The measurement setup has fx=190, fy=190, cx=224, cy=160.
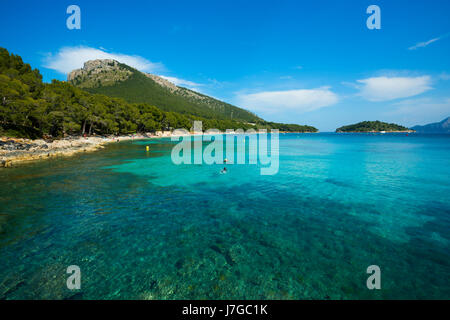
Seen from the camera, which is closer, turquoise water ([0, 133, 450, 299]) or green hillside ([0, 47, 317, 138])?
turquoise water ([0, 133, 450, 299])

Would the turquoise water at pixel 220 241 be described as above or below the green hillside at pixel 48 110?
below

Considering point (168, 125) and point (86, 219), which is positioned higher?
point (168, 125)

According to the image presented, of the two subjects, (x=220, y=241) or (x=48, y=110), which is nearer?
(x=220, y=241)

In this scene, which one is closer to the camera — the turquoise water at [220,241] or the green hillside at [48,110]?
the turquoise water at [220,241]

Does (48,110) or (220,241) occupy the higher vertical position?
(48,110)

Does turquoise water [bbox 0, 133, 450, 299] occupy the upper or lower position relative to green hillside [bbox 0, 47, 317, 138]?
lower
